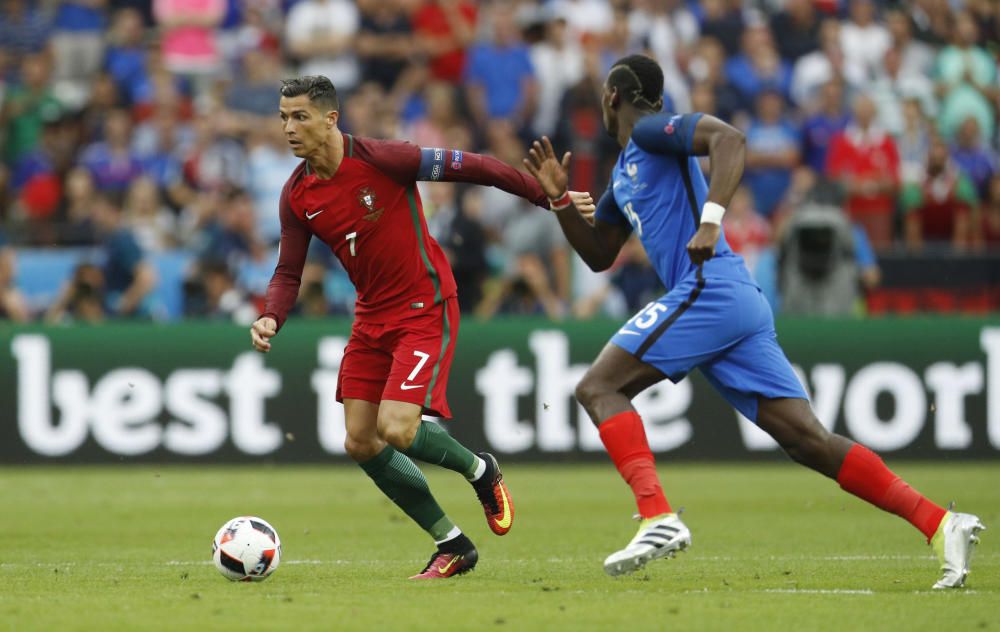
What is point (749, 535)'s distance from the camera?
1144cm

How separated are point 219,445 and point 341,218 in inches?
321

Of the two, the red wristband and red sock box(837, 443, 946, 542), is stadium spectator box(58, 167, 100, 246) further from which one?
red sock box(837, 443, 946, 542)

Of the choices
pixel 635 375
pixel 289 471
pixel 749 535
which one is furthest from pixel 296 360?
pixel 635 375

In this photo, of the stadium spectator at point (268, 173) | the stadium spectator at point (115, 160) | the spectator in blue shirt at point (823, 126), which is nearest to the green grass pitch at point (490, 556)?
the stadium spectator at point (268, 173)

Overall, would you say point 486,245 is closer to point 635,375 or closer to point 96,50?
point 96,50

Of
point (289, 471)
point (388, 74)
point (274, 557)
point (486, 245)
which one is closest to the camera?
point (274, 557)

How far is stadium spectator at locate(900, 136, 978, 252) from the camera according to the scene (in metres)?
19.0

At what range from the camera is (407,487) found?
905 centimetres

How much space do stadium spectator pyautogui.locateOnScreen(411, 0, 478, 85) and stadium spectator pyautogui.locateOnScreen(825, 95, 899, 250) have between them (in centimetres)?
486

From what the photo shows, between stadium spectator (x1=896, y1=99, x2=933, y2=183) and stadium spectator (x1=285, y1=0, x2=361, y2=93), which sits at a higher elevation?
stadium spectator (x1=285, y1=0, x2=361, y2=93)

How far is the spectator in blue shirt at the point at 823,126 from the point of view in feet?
64.2

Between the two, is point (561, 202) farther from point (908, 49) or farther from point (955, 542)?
point (908, 49)

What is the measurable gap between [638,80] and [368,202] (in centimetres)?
160

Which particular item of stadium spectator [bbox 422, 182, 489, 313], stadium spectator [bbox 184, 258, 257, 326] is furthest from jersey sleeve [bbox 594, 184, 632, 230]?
stadium spectator [bbox 184, 258, 257, 326]
